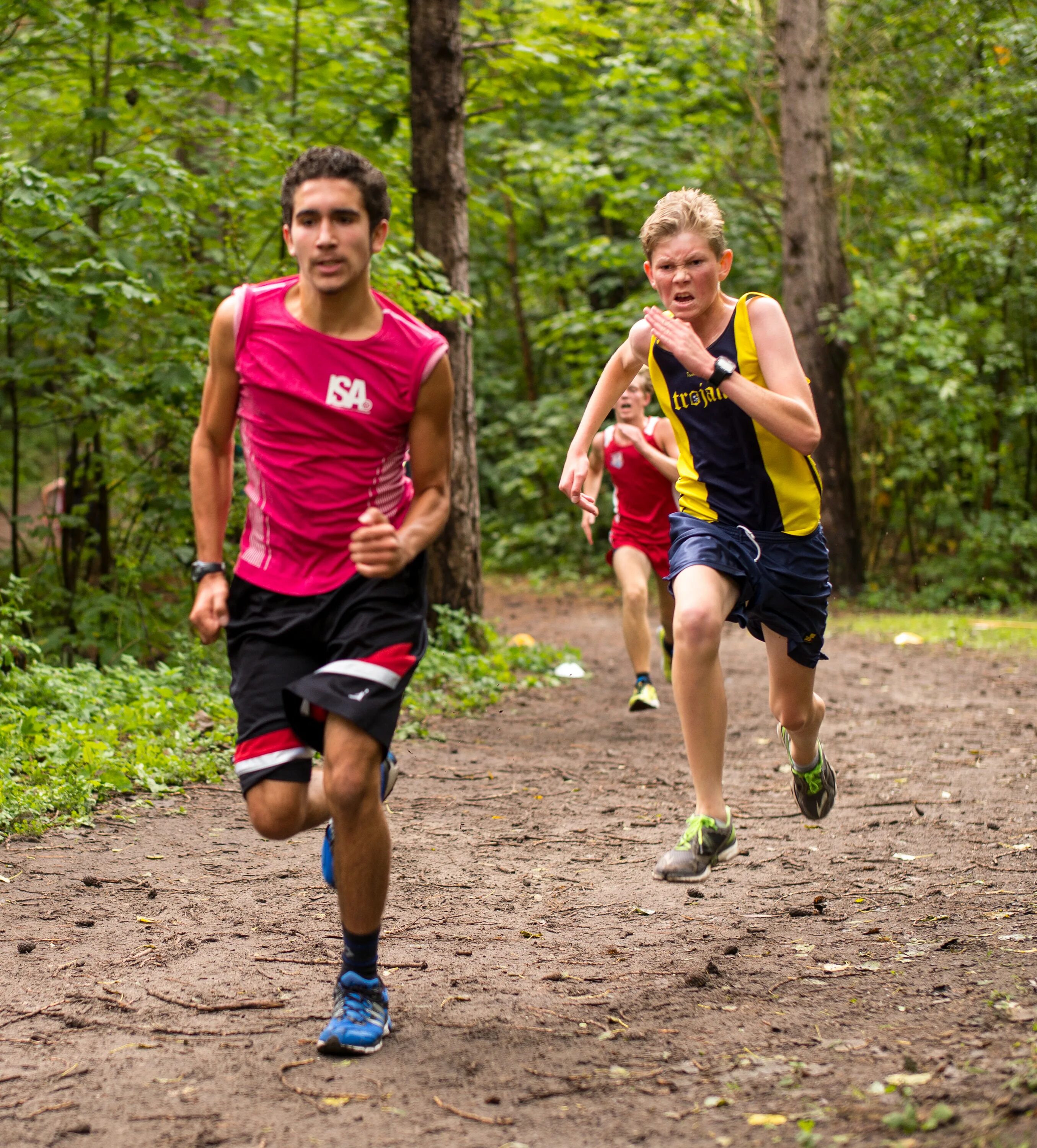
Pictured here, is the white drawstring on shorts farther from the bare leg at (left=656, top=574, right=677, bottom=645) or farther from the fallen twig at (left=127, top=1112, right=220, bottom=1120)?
the bare leg at (left=656, top=574, right=677, bottom=645)

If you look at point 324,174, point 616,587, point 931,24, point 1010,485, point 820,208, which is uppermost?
point 931,24

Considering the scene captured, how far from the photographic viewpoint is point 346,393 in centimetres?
333

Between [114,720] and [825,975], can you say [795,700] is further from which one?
[114,720]

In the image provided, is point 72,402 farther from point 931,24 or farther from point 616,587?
point 931,24

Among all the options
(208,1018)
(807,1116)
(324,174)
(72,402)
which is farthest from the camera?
(72,402)

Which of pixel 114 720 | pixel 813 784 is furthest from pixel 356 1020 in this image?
pixel 114 720

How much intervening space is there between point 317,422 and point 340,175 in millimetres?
673

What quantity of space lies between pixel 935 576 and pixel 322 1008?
48.8 feet

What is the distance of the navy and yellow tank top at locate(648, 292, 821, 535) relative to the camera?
14.5 feet

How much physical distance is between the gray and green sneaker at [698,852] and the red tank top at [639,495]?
4.76 m

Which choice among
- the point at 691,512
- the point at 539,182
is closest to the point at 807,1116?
the point at 691,512

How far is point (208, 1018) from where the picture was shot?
3.52m

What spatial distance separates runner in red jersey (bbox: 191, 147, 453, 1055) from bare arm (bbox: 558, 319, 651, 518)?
43.7 inches

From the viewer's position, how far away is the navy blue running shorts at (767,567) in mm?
4426
